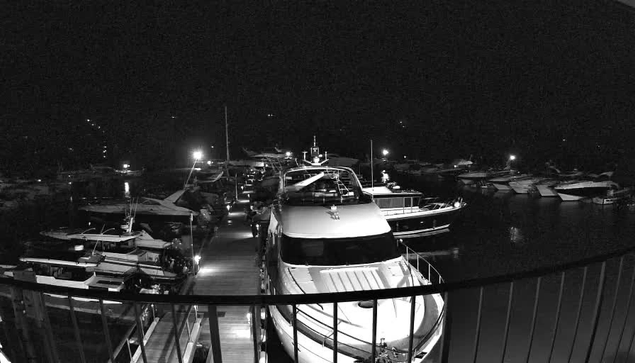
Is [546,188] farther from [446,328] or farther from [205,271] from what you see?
[446,328]

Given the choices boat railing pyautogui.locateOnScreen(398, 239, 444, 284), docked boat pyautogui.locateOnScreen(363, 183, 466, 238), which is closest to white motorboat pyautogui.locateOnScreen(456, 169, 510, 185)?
docked boat pyautogui.locateOnScreen(363, 183, 466, 238)

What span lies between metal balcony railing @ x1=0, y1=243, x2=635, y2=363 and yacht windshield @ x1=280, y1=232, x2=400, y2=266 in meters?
1.50

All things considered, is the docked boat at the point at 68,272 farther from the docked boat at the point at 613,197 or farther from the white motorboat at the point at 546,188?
the white motorboat at the point at 546,188

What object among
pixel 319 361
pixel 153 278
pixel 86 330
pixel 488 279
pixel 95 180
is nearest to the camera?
pixel 488 279

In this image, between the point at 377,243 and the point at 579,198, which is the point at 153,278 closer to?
the point at 377,243

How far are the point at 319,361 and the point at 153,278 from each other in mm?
10316

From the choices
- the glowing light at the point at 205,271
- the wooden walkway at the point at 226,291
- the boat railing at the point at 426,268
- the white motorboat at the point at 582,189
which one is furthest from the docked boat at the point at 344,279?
the white motorboat at the point at 582,189

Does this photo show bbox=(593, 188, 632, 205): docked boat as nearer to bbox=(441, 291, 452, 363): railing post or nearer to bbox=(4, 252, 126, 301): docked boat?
bbox=(4, 252, 126, 301): docked boat

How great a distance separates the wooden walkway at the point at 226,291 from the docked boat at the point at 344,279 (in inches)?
46.6

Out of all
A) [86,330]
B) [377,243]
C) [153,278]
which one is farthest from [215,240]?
[377,243]

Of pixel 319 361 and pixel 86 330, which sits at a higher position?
pixel 319 361

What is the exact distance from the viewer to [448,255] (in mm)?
20141

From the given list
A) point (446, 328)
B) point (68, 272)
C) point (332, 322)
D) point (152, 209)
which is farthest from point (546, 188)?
point (446, 328)

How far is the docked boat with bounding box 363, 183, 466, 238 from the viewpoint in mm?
19969
